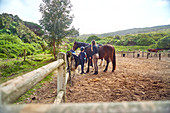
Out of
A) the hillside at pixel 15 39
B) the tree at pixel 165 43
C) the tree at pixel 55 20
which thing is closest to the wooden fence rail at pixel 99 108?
the hillside at pixel 15 39

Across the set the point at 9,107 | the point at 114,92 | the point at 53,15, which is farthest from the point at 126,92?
the point at 53,15

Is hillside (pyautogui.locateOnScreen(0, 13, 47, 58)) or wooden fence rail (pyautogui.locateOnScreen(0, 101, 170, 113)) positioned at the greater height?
hillside (pyautogui.locateOnScreen(0, 13, 47, 58))

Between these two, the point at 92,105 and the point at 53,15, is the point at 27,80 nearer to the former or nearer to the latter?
the point at 92,105

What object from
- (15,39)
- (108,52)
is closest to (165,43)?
(108,52)

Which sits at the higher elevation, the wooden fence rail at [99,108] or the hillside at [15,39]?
the hillside at [15,39]

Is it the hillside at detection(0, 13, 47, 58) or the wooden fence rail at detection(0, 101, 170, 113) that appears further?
the hillside at detection(0, 13, 47, 58)

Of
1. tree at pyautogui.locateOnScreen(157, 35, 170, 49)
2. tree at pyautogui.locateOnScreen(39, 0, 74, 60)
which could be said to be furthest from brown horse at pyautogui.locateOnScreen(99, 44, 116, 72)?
tree at pyautogui.locateOnScreen(157, 35, 170, 49)

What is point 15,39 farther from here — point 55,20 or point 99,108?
point 99,108

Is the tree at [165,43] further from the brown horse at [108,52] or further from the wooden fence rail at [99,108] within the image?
the wooden fence rail at [99,108]

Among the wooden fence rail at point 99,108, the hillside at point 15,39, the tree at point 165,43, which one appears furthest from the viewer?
the tree at point 165,43

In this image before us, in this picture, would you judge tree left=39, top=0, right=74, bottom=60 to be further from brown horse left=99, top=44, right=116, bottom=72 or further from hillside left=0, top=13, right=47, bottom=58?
brown horse left=99, top=44, right=116, bottom=72

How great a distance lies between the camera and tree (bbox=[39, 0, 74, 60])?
8648 millimetres

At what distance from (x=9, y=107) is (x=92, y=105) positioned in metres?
0.32

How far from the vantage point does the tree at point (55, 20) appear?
8.65 metres
